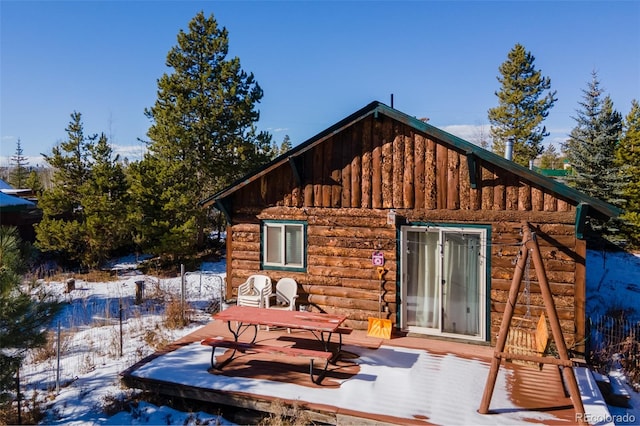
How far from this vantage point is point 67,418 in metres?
5.74

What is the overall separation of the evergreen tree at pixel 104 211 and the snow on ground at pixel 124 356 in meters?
2.35

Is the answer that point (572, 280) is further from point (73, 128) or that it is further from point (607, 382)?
point (73, 128)

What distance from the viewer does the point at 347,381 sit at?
6066 millimetres

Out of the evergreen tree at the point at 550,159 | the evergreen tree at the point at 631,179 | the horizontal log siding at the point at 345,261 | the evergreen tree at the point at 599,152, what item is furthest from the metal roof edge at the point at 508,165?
the evergreen tree at the point at 550,159

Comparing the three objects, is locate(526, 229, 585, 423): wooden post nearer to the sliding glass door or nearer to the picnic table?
the sliding glass door

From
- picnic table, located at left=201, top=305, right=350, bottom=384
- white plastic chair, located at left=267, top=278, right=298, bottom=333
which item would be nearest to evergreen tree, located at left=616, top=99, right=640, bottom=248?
white plastic chair, located at left=267, top=278, right=298, bottom=333

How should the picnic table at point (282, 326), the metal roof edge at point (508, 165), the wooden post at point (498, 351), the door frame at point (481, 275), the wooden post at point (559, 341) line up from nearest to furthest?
the wooden post at point (559, 341) → the wooden post at point (498, 351) → the picnic table at point (282, 326) → the metal roof edge at point (508, 165) → the door frame at point (481, 275)

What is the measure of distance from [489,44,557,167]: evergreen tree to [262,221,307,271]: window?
77.6 ft

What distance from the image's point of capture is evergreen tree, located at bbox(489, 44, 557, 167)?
28.2 meters

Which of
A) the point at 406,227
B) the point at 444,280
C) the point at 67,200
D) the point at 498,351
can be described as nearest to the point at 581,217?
the point at 444,280

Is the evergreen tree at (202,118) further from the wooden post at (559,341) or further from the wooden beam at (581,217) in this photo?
the wooden post at (559,341)

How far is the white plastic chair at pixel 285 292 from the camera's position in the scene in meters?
8.80

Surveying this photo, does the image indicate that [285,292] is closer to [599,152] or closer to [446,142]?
[446,142]

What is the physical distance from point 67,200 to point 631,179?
1049 inches
